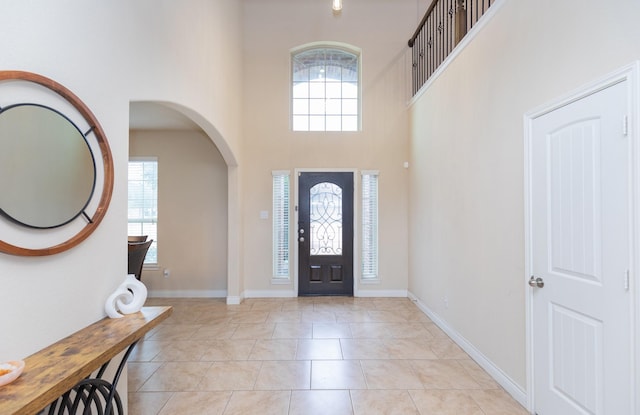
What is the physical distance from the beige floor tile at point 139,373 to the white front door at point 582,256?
9.84 feet

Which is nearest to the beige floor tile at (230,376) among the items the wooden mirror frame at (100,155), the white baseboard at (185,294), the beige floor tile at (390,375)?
the beige floor tile at (390,375)

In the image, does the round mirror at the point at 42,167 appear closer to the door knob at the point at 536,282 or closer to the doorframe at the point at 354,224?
the door knob at the point at 536,282

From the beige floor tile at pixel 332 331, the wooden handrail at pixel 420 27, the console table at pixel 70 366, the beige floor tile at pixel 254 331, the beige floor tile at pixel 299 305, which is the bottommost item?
the beige floor tile at pixel 254 331

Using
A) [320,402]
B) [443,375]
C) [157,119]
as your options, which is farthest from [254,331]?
[157,119]

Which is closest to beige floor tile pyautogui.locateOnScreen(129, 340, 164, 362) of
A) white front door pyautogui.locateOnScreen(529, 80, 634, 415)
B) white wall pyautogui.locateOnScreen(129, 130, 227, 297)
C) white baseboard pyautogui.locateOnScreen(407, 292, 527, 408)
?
white wall pyautogui.locateOnScreen(129, 130, 227, 297)

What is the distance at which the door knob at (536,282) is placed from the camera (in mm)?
2121

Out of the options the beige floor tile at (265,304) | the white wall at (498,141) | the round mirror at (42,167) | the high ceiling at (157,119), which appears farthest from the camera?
the beige floor tile at (265,304)

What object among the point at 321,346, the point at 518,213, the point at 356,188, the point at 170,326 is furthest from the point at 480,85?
the point at 170,326

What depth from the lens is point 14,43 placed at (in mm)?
1375

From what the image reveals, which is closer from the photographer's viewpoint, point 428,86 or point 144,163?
point 428,86

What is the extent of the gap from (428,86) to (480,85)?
57.0 inches

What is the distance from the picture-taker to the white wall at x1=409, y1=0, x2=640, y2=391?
1794mm

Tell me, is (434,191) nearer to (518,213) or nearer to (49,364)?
(518,213)

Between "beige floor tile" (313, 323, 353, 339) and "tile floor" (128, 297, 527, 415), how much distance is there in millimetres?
12
